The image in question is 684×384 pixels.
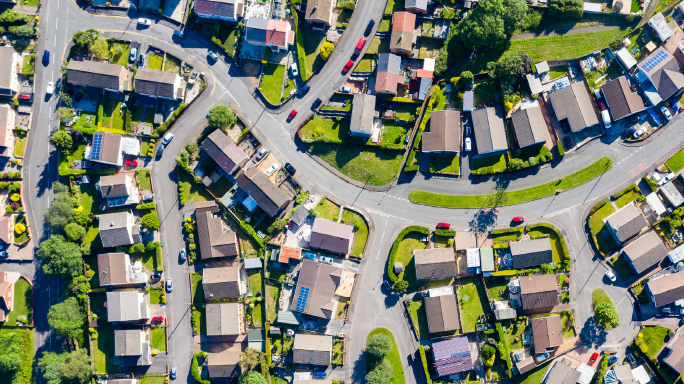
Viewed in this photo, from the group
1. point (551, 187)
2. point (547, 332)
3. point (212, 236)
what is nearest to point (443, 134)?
point (551, 187)

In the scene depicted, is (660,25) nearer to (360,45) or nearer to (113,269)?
(360,45)

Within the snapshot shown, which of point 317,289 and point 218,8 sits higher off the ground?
point 218,8

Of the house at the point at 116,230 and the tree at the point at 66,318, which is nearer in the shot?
the tree at the point at 66,318

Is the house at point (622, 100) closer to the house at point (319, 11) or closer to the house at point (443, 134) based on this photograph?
the house at point (443, 134)

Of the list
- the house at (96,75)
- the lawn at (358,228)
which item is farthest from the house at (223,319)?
the house at (96,75)

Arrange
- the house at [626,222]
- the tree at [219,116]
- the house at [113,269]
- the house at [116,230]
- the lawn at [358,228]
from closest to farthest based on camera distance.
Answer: the house at [626,222] < the tree at [219,116] < the house at [116,230] < the house at [113,269] < the lawn at [358,228]

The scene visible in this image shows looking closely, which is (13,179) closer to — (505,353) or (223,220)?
(223,220)

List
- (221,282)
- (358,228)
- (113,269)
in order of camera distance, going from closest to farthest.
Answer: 1. (221,282)
2. (113,269)
3. (358,228)
